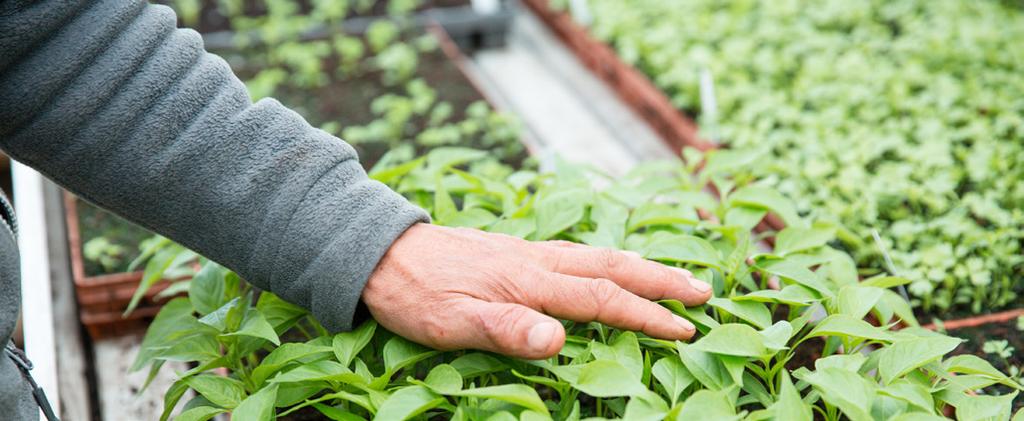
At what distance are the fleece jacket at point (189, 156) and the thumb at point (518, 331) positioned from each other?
143 millimetres

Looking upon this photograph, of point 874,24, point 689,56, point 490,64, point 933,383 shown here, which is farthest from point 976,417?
point 490,64

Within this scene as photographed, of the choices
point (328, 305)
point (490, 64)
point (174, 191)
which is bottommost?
point (490, 64)

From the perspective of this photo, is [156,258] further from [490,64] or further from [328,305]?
[490,64]

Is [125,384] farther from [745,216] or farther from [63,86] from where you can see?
[745,216]

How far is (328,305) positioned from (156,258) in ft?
1.62

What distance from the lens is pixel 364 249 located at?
103cm

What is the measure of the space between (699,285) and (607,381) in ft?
0.74

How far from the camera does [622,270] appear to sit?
109cm

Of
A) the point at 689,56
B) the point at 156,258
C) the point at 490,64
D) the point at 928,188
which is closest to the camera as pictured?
the point at 156,258

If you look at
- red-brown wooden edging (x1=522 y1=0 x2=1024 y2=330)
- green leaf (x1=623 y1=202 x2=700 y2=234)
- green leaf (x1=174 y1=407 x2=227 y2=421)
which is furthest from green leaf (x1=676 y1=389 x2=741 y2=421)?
red-brown wooden edging (x1=522 y1=0 x2=1024 y2=330)

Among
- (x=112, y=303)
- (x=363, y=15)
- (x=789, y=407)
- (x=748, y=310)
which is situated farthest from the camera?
(x=363, y=15)

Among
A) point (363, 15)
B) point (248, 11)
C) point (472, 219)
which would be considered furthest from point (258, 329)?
point (248, 11)

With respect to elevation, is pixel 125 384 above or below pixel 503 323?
below

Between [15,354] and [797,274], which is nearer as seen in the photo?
[15,354]
